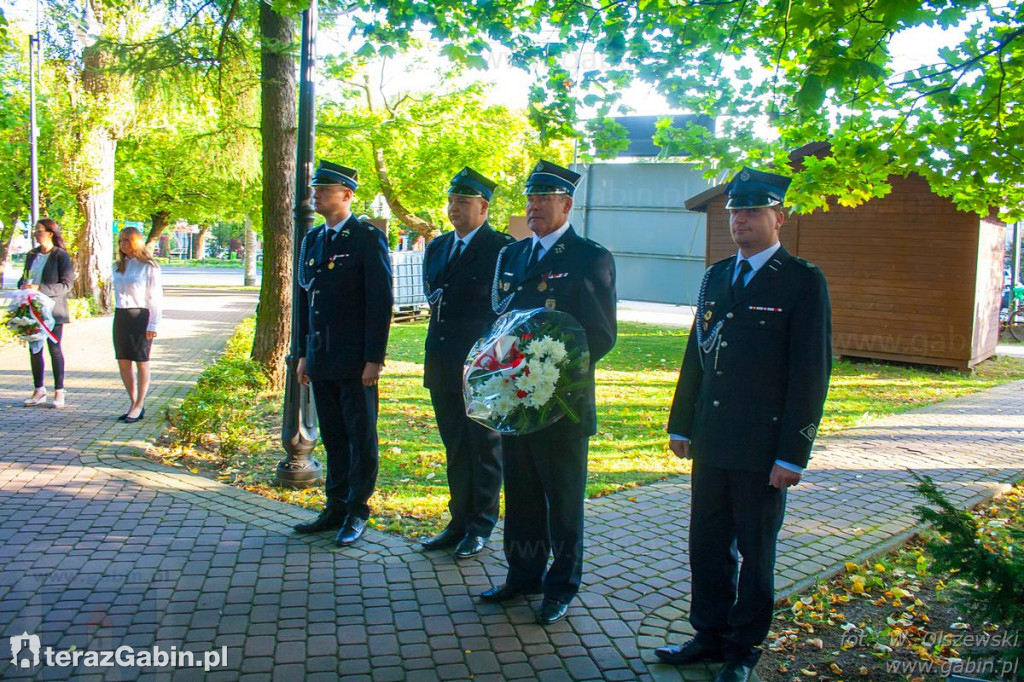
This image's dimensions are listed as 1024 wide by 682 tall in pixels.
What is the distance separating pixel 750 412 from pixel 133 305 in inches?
293

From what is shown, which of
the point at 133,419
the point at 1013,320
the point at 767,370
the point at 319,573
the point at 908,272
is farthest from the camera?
the point at 1013,320

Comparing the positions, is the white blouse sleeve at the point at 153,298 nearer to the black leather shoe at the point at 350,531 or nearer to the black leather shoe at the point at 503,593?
the black leather shoe at the point at 350,531

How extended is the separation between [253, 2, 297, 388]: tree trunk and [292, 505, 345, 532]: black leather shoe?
16.9 feet

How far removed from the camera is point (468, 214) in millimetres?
5234

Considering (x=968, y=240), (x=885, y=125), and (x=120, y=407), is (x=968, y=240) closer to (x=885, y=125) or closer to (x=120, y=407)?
(x=885, y=125)

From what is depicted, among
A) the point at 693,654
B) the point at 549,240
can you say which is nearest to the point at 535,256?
the point at 549,240

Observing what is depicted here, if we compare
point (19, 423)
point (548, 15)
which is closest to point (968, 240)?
point (548, 15)

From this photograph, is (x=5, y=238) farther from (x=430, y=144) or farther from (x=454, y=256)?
(x=454, y=256)

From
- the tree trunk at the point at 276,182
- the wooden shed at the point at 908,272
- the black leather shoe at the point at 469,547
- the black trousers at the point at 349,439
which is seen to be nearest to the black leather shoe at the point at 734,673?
the black leather shoe at the point at 469,547

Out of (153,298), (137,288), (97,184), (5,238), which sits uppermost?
(97,184)

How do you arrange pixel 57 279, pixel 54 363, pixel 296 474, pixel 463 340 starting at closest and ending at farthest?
pixel 463 340 → pixel 296 474 → pixel 54 363 → pixel 57 279

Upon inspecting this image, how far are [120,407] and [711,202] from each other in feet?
40.9

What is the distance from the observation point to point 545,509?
4699 mm

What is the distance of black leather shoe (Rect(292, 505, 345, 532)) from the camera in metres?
5.71
